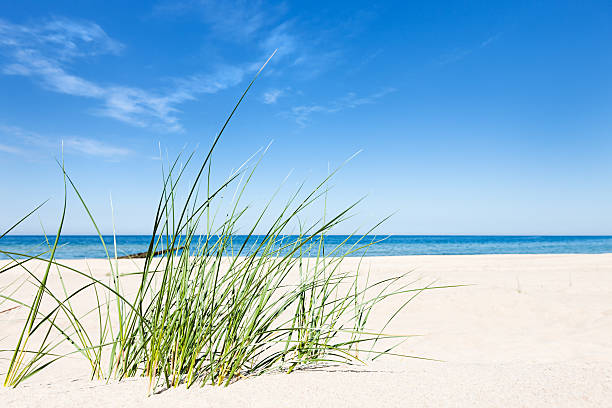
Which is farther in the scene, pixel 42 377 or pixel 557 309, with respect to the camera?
pixel 557 309

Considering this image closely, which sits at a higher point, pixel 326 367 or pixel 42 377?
pixel 326 367

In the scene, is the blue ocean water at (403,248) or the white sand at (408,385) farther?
the blue ocean water at (403,248)

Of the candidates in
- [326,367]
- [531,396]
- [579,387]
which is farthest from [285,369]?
[579,387]

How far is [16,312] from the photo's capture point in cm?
352

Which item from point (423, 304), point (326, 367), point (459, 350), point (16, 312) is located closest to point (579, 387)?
point (326, 367)

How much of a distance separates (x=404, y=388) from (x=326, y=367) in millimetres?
330

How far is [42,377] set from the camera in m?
1.66

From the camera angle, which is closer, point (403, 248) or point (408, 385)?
point (408, 385)

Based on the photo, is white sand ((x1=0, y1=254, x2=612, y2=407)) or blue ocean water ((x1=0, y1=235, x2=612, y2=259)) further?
blue ocean water ((x1=0, y1=235, x2=612, y2=259))

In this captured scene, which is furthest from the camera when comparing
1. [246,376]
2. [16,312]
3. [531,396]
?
[16,312]

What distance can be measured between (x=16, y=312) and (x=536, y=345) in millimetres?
4357

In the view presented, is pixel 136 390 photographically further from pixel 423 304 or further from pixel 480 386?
pixel 423 304

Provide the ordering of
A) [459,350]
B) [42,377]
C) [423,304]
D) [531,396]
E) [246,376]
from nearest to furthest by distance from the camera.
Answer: [531,396], [246,376], [42,377], [459,350], [423,304]

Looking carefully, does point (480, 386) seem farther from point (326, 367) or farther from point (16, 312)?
point (16, 312)
